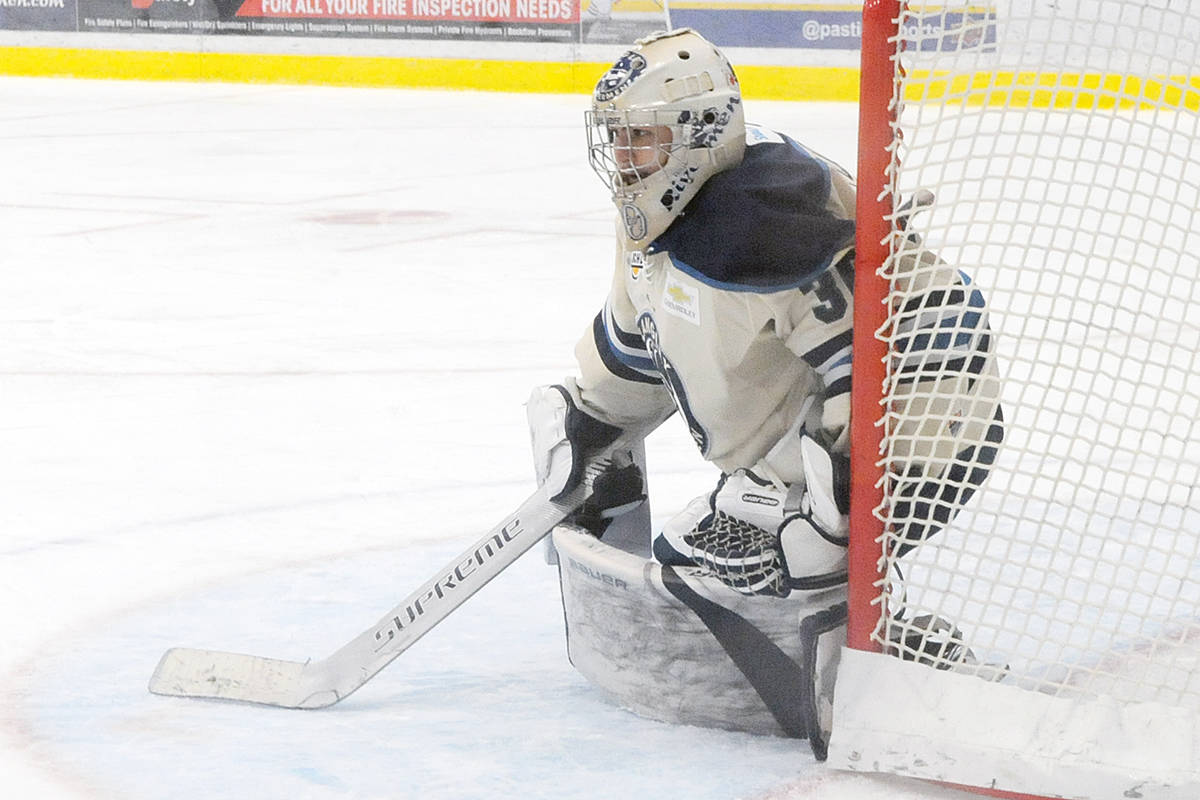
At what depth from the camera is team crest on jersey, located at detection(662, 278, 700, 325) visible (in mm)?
1785

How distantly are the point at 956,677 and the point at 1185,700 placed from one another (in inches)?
11.8

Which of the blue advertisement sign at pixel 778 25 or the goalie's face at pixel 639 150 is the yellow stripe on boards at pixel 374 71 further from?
the goalie's face at pixel 639 150

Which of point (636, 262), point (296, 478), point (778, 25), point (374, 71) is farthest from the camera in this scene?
point (374, 71)

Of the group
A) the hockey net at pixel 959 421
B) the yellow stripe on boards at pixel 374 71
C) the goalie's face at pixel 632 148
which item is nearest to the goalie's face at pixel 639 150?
the goalie's face at pixel 632 148

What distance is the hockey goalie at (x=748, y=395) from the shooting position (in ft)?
5.66

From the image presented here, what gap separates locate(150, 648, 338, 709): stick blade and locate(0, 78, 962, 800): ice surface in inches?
Answer: 0.7

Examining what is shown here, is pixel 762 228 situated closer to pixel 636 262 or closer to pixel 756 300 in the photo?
pixel 756 300

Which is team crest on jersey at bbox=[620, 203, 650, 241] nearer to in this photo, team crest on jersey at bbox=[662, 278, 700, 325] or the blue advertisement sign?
team crest on jersey at bbox=[662, 278, 700, 325]

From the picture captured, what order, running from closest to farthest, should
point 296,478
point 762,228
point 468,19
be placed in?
point 762,228 < point 296,478 < point 468,19

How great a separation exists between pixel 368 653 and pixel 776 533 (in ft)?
1.63

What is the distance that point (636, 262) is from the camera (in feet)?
6.39

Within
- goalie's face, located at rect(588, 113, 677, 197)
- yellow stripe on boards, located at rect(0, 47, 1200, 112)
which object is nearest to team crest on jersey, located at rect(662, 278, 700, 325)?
goalie's face, located at rect(588, 113, 677, 197)

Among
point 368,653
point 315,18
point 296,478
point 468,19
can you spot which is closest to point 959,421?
point 368,653

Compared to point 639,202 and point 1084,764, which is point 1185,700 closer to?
point 1084,764
